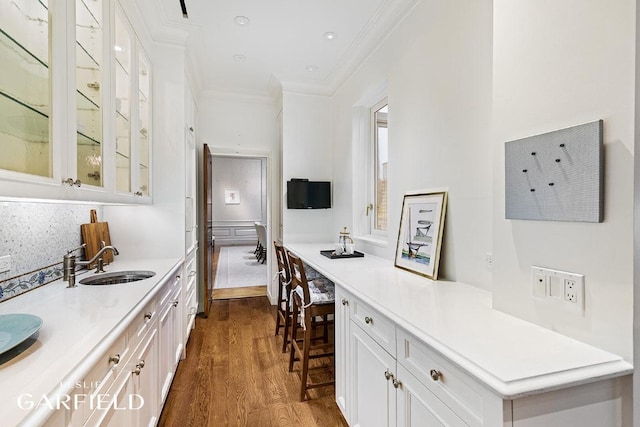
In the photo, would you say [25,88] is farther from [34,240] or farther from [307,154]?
[307,154]

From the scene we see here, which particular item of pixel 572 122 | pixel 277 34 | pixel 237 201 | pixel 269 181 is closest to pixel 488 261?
pixel 572 122

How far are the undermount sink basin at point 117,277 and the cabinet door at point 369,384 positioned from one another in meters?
1.43

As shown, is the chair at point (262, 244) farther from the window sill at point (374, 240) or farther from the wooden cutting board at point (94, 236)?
the wooden cutting board at point (94, 236)

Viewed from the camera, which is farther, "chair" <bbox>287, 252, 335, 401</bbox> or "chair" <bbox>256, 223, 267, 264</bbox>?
"chair" <bbox>256, 223, 267, 264</bbox>

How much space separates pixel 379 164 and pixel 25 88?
269 centimetres

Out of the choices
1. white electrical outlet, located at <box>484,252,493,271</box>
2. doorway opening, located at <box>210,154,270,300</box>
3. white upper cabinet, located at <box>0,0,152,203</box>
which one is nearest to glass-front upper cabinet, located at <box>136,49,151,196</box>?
white upper cabinet, located at <box>0,0,152,203</box>

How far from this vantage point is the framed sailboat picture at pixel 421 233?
1.87 m

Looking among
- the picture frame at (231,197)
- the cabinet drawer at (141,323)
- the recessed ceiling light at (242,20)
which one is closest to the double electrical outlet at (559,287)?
the cabinet drawer at (141,323)

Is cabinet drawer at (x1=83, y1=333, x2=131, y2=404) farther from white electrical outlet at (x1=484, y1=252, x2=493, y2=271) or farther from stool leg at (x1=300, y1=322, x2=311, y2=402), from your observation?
white electrical outlet at (x1=484, y1=252, x2=493, y2=271)

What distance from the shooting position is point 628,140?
0.88 meters

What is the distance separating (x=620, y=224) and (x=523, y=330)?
454mm

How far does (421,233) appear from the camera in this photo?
6.63ft

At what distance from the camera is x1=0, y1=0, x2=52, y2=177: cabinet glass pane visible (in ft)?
3.26

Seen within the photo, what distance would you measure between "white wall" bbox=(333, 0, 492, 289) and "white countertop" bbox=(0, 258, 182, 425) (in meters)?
1.69
